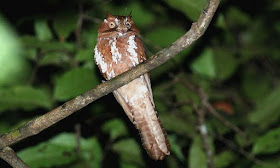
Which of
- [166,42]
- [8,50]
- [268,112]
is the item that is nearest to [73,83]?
[166,42]

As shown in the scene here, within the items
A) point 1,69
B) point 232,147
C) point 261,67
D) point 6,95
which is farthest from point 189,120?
point 1,69

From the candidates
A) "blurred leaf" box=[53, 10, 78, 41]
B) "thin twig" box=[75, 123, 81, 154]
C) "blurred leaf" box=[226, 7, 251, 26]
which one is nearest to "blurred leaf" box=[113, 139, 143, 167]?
"thin twig" box=[75, 123, 81, 154]

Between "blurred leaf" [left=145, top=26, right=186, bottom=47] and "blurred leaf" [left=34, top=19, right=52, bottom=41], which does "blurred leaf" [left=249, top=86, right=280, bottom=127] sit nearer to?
"blurred leaf" [left=145, top=26, right=186, bottom=47]

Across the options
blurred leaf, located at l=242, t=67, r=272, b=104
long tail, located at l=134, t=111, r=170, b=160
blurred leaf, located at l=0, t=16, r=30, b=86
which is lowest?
blurred leaf, located at l=242, t=67, r=272, b=104

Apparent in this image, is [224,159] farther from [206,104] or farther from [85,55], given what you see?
[85,55]

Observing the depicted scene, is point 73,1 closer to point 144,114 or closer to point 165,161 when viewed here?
point 144,114

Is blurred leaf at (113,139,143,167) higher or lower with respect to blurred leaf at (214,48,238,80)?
lower
